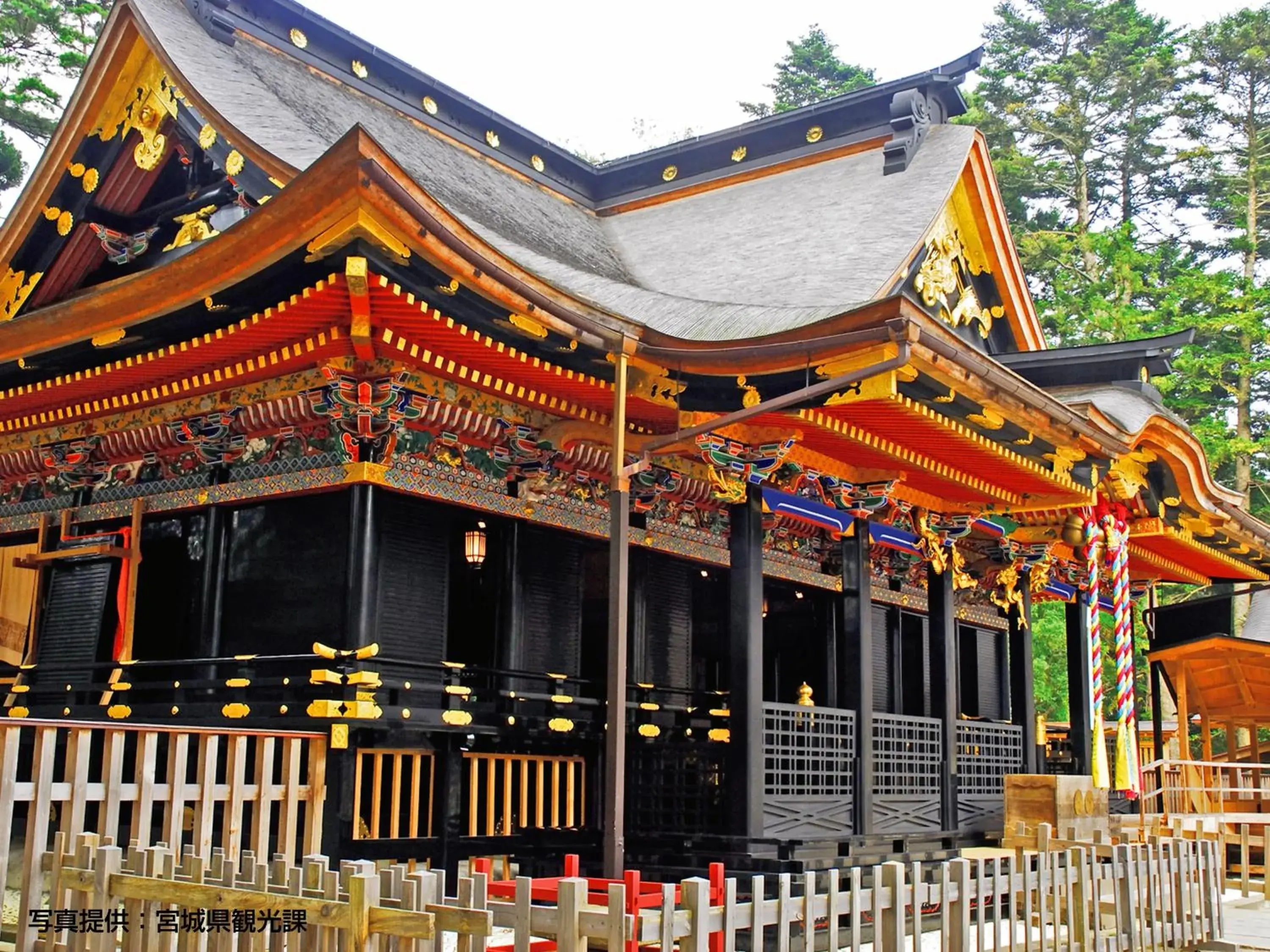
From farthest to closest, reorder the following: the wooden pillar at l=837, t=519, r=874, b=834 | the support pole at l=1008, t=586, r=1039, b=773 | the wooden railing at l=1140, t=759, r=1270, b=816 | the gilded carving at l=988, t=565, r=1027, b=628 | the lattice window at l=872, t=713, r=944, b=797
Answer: the wooden railing at l=1140, t=759, r=1270, b=816, the gilded carving at l=988, t=565, r=1027, b=628, the support pole at l=1008, t=586, r=1039, b=773, the lattice window at l=872, t=713, r=944, b=797, the wooden pillar at l=837, t=519, r=874, b=834

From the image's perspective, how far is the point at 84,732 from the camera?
734cm

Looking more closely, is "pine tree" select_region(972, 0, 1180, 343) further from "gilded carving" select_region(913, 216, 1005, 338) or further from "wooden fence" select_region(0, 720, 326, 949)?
"wooden fence" select_region(0, 720, 326, 949)

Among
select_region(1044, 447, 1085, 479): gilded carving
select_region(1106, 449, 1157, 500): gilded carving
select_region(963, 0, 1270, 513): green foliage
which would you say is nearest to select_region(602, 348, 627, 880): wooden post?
select_region(1044, 447, 1085, 479): gilded carving

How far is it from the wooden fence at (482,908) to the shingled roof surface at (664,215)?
14.5ft

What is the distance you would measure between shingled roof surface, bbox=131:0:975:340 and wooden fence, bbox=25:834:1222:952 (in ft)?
14.5

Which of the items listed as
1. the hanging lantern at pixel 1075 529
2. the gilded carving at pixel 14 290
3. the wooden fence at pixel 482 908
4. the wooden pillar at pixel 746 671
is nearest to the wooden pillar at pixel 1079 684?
the hanging lantern at pixel 1075 529

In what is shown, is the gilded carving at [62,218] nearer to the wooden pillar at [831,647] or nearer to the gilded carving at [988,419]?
the gilded carving at [988,419]

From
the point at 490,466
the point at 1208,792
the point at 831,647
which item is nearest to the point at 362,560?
the point at 490,466

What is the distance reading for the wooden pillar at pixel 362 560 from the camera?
33.0 ft

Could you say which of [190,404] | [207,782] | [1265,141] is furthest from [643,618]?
[1265,141]

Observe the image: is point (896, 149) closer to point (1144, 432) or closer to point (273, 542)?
point (1144, 432)

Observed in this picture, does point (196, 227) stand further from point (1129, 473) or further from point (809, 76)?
point (809, 76)

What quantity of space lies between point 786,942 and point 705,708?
8.16m

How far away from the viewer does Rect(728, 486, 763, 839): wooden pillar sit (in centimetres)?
1032
